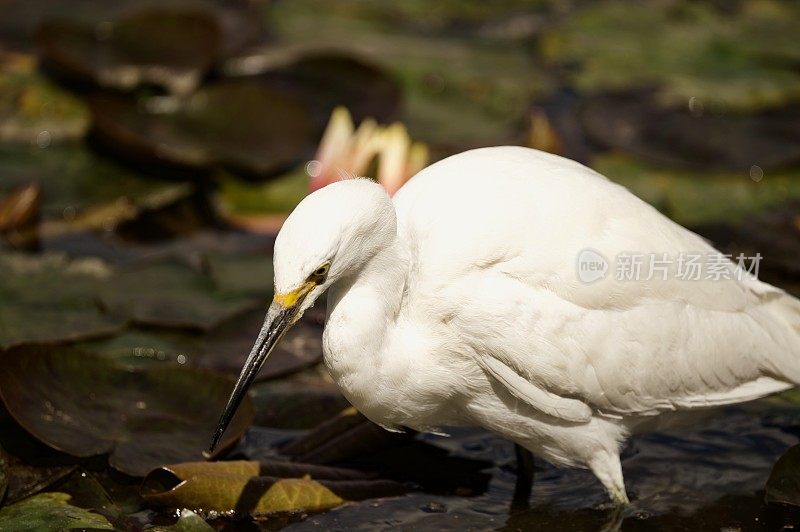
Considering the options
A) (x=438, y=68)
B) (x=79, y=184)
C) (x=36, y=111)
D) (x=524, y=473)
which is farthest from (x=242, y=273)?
(x=438, y=68)

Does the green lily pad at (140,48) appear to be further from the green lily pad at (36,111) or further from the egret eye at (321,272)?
the egret eye at (321,272)

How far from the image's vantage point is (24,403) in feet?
14.4

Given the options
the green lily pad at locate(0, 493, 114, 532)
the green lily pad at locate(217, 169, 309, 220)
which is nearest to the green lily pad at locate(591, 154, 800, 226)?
the green lily pad at locate(217, 169, 309, 220)

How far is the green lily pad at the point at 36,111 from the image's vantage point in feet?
23.5

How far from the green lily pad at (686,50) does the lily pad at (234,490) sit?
439 cm

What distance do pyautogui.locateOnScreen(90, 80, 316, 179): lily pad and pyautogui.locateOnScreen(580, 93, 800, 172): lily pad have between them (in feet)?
6.53

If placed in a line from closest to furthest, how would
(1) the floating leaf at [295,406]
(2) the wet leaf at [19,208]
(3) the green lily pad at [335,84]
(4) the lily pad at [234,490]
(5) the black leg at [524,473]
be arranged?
(4) the lily pad at [234,490]
(5) the black leg at [524,473]
(1) the floating leaf at [295,406]
(2) the wet leaf at [19,208]
(3) the green lily pad at [335,84]

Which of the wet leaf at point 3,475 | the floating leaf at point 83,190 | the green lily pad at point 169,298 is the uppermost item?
the floating leaf at point 83,190

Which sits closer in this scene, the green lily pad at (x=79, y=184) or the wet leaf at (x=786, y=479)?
the wet leaf at (x=786, y=479)

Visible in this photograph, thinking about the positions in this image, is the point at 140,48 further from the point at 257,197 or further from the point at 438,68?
the point at 438,68

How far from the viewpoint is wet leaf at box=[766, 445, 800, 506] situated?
4379mm

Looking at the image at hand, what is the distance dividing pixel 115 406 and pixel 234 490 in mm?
738

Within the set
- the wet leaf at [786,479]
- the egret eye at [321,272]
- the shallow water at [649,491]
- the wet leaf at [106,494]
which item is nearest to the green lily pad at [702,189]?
the shallow water at [649,491]

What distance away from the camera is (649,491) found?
476 centimetres
